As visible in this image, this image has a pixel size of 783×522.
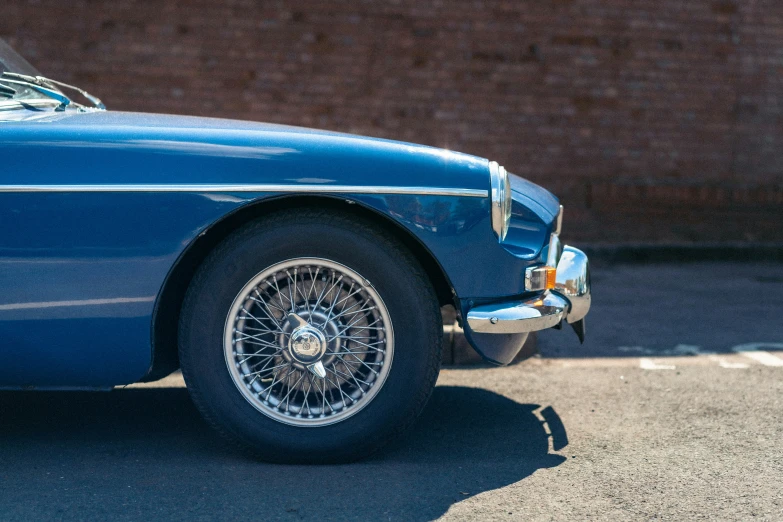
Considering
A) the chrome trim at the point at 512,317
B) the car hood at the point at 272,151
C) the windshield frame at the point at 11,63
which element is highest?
the windshield frame at the point at 11,63

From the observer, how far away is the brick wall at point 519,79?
7.70 metres

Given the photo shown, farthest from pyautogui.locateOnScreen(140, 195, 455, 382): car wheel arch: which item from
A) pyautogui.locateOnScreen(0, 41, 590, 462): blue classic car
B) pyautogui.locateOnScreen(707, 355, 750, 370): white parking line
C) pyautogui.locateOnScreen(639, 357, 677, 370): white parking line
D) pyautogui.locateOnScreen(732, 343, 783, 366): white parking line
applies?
pyautogui.locateOnScreen(732, 343, 783, 366): white parking line

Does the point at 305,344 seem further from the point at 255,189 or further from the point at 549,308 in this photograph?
the point at 549,308

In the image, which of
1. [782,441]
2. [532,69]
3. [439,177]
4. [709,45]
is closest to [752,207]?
[709,45]

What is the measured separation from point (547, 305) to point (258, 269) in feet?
3.34

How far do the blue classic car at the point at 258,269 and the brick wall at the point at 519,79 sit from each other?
4595mm

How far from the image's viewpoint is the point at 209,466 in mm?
3213

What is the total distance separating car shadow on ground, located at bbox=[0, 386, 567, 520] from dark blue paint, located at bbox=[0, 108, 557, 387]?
32 cm

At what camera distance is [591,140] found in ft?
27.3

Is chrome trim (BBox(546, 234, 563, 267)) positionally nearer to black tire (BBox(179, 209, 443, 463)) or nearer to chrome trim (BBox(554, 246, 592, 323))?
chrome trim (BBox(554, 246, 592, 323))

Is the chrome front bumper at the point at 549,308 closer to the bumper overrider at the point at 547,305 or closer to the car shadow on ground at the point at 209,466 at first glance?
the bumper overrider at the point at 547,305

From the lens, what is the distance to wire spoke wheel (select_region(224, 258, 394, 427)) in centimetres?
320

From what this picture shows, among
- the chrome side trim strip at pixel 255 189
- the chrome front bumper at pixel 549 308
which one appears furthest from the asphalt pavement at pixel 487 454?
the chrome side trim strip at pixel 255 189

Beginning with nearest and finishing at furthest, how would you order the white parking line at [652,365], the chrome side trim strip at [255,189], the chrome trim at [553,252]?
the chrome side trim strip at [255,189] < the chrome trim at [553,252] < the white parking line at [652,365]
